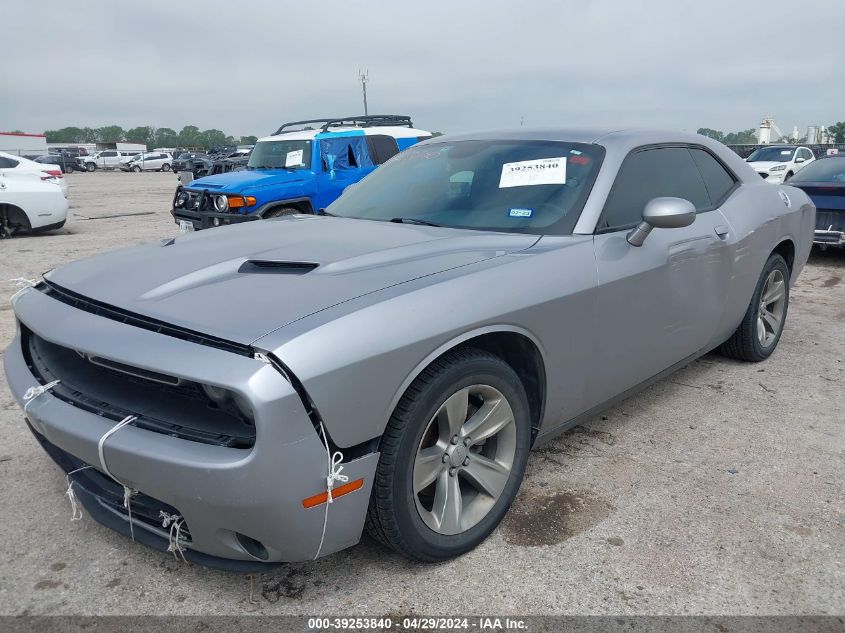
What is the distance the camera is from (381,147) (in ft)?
32.1

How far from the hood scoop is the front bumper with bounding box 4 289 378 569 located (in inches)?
19.6

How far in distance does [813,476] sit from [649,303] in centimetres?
106

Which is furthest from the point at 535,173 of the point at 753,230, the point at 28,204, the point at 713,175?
the point at 28,204

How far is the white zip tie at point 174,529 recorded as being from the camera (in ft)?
6.71

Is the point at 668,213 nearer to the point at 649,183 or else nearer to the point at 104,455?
the point at 649,183

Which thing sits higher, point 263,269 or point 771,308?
point 263,269

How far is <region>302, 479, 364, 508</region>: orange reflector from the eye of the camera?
189cm

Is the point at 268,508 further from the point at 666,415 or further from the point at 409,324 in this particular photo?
the point at 666,415

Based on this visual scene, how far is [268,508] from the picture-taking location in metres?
1.84

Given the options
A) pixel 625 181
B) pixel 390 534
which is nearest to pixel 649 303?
pixel 625 181

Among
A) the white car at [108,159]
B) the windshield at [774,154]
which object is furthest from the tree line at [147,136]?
the windshield at [774,154]

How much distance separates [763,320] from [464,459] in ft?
9.70

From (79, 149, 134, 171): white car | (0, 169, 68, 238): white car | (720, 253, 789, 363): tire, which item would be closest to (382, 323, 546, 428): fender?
(720, 253, 789, 363): tire

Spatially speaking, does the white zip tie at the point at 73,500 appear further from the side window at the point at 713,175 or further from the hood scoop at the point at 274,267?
the side window at the point at 713,175
